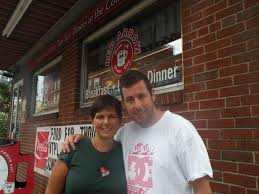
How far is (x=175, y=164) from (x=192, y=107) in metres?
1.15

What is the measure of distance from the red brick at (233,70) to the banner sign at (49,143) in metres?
2.43

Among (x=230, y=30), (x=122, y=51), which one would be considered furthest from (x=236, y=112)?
(x=122, y=51)

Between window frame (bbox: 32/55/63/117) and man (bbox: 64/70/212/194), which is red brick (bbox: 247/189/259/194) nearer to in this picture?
man (bbox: 64/70/212/194)

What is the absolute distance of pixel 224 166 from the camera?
7.86 ft

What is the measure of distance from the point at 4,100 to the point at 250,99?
1184cm

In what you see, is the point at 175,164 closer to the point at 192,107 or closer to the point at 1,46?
the point at 192,107

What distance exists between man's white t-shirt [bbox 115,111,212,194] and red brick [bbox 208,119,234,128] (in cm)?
75

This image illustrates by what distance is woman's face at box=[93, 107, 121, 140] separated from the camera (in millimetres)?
2066

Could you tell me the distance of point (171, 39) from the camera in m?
3.25

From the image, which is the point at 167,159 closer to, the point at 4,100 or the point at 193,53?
the point at 193,53

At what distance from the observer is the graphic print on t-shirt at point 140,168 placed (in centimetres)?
173

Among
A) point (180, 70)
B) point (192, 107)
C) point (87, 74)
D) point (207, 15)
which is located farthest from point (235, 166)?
point (87, 74)

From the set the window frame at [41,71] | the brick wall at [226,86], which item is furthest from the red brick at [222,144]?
the window frame at [41,71]

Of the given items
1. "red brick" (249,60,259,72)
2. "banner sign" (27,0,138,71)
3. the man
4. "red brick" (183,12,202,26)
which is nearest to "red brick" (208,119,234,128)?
"red brick" (249,60,259,72)
